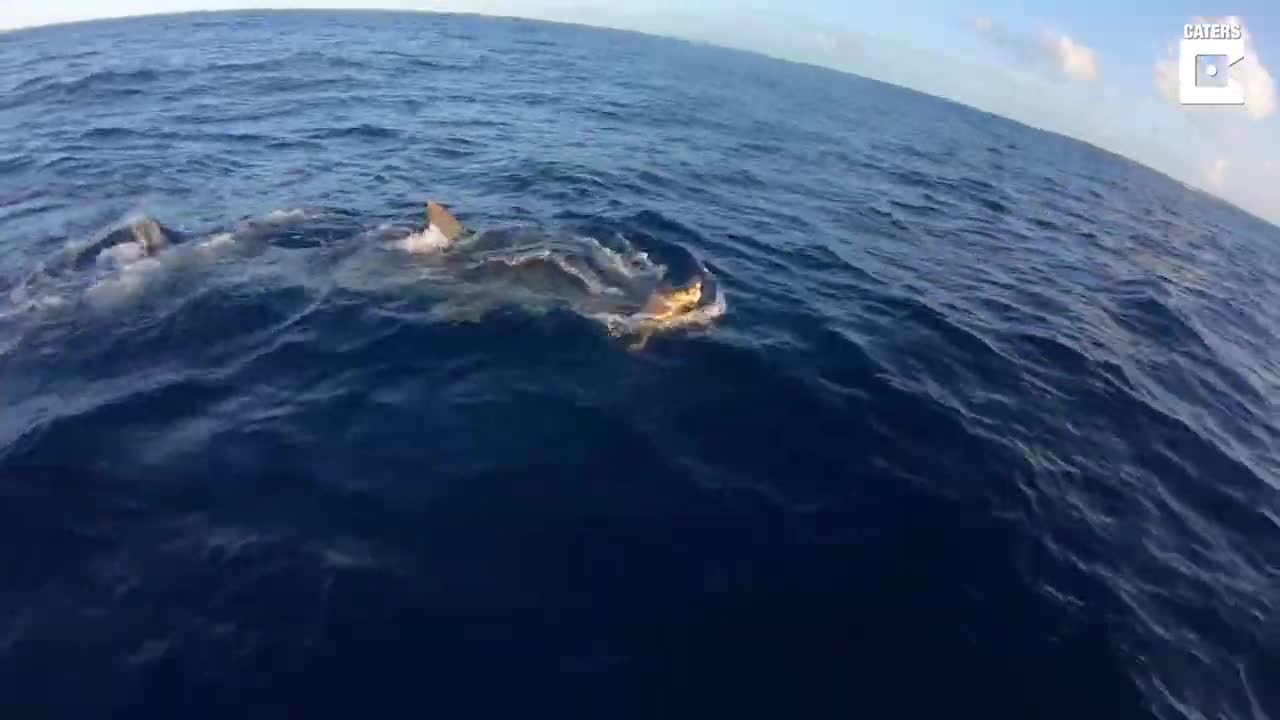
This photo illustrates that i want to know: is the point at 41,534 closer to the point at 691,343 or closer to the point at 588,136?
the point at 691,343

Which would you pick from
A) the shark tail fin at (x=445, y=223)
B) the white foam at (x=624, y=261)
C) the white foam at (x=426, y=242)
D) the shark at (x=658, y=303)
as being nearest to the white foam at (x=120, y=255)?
the white foam at (x=426, y=242)

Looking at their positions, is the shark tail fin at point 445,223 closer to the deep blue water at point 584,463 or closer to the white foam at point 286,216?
the deep blue water at point 584,463

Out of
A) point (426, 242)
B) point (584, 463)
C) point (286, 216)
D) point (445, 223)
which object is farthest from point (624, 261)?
point (286, 216)

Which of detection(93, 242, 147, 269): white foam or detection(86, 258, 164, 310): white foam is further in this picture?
detection(93, 242, 147, 269): white foam

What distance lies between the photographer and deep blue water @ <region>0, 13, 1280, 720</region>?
10.9 metres

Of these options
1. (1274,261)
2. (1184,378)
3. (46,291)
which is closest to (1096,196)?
(1274,261)

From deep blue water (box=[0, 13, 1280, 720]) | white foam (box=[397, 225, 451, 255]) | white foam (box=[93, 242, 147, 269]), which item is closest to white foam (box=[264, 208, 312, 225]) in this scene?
deep blue water (box=[0, 13, 1280, 720])

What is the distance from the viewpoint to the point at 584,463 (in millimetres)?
15102

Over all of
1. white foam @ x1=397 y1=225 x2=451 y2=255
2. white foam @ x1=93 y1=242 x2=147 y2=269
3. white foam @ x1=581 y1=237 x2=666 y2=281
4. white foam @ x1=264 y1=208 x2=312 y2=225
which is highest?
white foam @ x1=581 y1=237 x2=666 y2=281

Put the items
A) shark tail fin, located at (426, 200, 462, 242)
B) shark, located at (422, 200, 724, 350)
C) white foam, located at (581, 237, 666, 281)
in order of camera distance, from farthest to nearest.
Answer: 1. white foam, located at (581, 237, 666, 281)
2. shark tail fin, located at (426, 200, 462, 242)
3. shark, located at (422, 200, 724, 350)

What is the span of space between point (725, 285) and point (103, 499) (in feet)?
60.2

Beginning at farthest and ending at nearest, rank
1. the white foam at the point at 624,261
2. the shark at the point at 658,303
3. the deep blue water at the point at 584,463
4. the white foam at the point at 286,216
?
the white foam at the point at 286,216 → the white foam at the point at 624,261 → the shark at the point at 658,303 → the deep blue water at the point at 584,463

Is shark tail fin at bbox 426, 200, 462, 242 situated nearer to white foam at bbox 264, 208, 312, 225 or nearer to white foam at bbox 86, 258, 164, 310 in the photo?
white foam at bbox 264, 208, 312, 225

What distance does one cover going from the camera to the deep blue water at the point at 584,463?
10.9m
